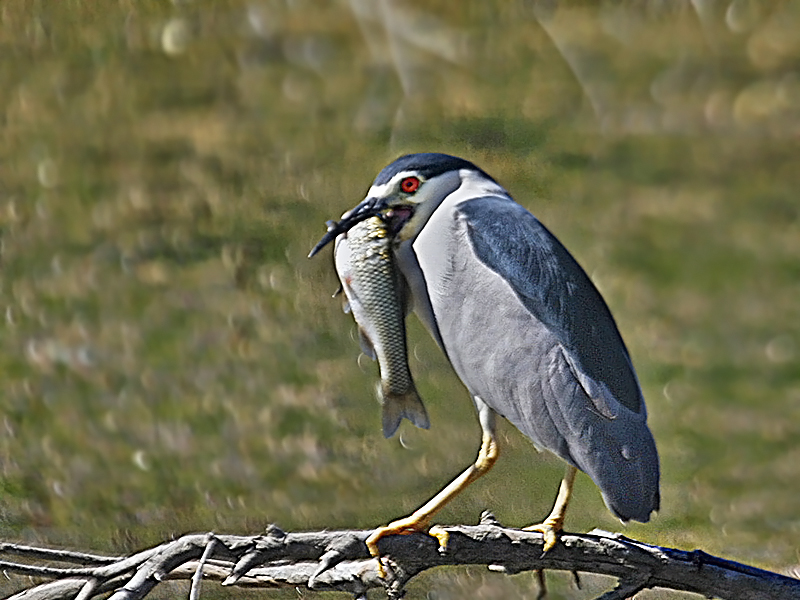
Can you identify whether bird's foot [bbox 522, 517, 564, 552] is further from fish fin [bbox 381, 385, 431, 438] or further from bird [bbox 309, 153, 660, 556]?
fish fin [bbox 381, 385, 431, 438]

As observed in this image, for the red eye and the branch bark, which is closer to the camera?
the branch bark

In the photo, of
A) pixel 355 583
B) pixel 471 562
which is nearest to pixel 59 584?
pixel 355 583

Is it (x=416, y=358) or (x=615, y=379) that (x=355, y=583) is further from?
(x=416, y=358)

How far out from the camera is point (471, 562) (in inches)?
40.0

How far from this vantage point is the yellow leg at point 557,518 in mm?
1053

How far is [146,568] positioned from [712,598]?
A: 2.00ft

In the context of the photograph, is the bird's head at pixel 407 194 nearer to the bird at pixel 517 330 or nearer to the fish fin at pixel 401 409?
the bird at pixel 517 330

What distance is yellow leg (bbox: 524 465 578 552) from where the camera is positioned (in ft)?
3.45

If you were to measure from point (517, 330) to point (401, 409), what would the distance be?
0.61 ft

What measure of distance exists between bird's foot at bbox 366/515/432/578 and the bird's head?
323 millimetres

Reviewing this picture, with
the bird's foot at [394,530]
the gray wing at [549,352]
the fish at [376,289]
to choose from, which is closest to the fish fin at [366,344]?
the fish at [376,289]

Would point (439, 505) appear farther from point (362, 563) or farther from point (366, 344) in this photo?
point (366, 344)

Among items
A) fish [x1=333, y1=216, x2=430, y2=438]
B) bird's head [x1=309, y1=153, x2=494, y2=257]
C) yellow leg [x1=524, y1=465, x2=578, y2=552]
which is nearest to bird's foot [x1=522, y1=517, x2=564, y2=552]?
yellow leg [x1=524, y1=465, x2=578, y2=552]

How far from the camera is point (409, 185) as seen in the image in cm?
113
